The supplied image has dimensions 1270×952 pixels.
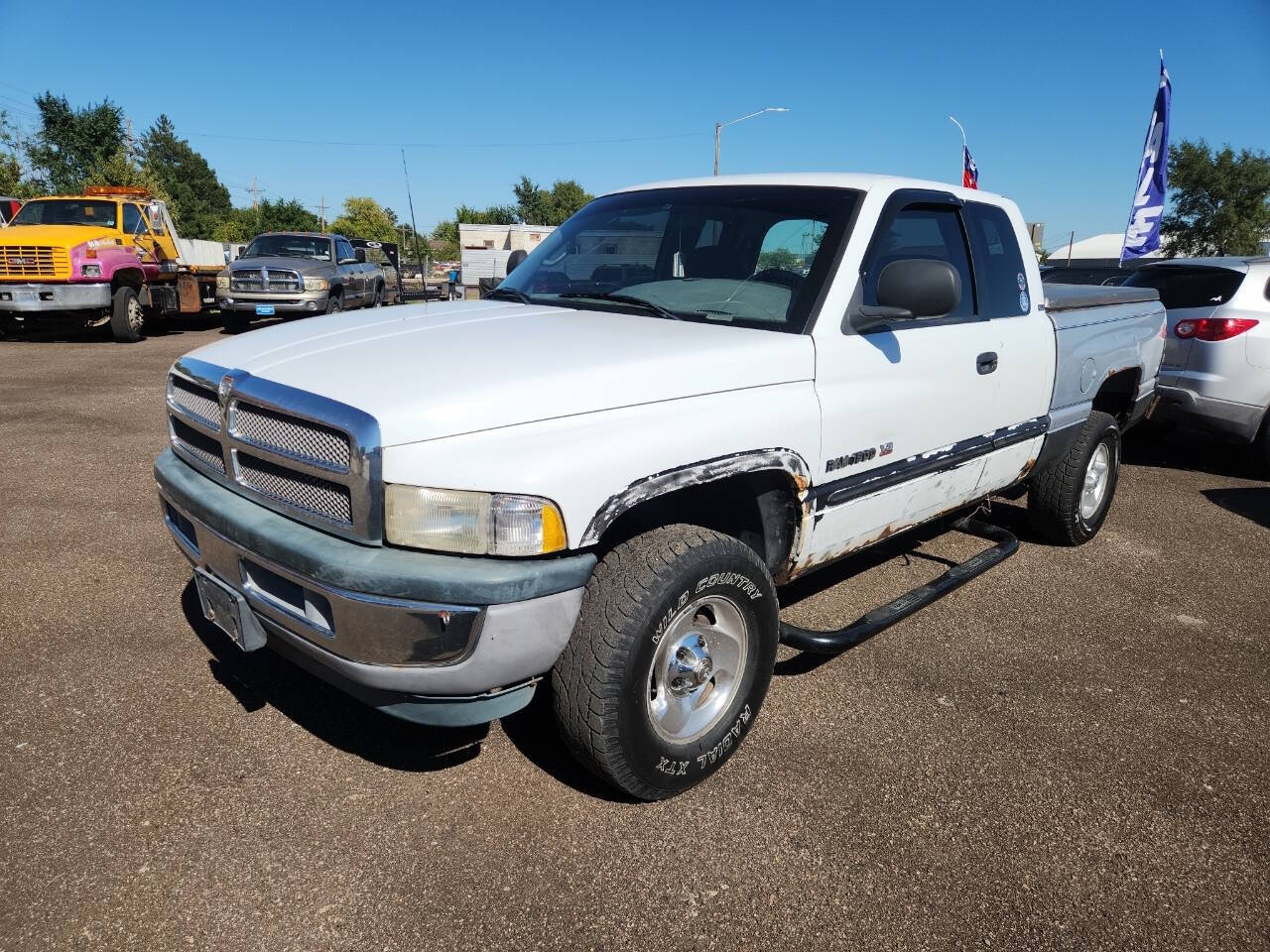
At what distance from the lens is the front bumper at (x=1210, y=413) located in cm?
654

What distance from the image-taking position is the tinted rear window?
6.66 meters

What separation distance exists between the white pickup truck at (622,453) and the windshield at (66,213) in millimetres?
13558

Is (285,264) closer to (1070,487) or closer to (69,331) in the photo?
(69,331)

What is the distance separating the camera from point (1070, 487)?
4723 millimetres

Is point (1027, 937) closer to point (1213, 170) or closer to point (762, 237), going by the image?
point (762, 237)

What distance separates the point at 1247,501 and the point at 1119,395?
186 cm

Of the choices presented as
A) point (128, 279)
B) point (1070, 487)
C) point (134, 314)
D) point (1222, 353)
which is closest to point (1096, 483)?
A: point (1070, 487)

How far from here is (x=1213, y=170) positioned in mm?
40500

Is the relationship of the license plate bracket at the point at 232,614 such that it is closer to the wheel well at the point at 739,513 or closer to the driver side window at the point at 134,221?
the wheel well at the point at 739,513

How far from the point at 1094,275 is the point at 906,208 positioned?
9069 mm

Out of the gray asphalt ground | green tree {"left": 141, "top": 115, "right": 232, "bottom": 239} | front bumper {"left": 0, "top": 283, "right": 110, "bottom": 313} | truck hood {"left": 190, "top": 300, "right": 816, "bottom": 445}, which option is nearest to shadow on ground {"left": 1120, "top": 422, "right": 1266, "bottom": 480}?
the gray asphalt ground

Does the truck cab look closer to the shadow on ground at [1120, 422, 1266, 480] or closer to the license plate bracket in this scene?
the license plate bracket

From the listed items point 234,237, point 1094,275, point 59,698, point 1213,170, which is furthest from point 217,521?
point 234,237

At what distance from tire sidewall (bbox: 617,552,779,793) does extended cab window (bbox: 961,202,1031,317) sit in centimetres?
196
